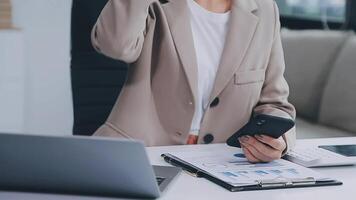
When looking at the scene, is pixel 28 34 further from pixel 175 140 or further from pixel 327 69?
pixel 175 140

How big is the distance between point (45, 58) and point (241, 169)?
225cm

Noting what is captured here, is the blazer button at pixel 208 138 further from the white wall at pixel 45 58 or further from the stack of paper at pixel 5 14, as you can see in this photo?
the stack of paper at pixel 5 14

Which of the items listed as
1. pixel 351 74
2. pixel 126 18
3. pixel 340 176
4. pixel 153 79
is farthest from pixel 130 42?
pixel 351 74

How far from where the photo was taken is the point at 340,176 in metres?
1.31

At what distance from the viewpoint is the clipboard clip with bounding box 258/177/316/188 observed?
1.18 metres

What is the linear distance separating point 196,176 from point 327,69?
2.24m

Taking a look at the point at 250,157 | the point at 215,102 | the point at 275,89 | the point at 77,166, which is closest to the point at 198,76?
the point at 215,102

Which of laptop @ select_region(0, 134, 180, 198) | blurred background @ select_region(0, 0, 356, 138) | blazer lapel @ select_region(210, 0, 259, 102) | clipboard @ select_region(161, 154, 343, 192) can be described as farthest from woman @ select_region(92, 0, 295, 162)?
blurred background @ select_region(0, 0, 356, 138)

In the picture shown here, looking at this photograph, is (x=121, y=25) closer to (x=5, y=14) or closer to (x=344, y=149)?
(x=344, y=149)

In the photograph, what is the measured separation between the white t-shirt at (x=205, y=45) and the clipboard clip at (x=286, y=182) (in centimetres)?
Answer: 47

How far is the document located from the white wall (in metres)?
2.04

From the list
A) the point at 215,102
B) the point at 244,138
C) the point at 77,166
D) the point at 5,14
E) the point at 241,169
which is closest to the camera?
the point at 77,166

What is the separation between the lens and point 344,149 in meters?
1.52

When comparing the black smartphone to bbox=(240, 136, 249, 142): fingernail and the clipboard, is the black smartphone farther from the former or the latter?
the clipboard
